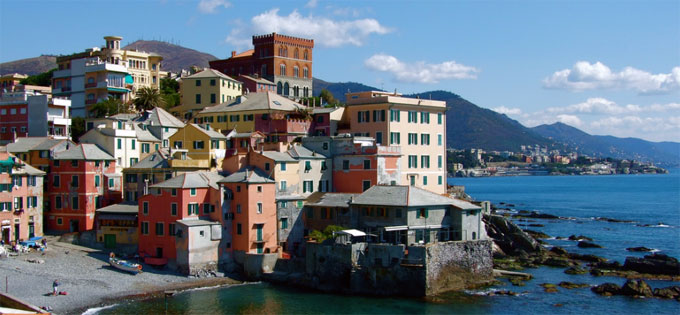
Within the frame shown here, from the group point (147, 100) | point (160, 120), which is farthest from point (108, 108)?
point (160, 120)

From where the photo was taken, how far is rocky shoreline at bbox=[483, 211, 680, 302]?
207 feet

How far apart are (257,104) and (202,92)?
18309 mm

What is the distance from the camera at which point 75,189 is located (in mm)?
73125

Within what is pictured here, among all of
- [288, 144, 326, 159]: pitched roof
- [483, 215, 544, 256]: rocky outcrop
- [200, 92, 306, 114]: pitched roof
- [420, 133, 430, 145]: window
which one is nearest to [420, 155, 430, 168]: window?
[420, 133, 430, 145]: window

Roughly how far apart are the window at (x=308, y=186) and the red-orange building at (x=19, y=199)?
87.0 ft

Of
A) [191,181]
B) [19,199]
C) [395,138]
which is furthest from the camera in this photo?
[395,138]

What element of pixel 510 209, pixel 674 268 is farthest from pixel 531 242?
pixel 510 209

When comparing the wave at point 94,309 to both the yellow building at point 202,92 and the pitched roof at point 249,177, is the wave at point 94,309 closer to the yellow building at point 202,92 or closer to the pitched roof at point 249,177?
the pitched roof at point 249,177

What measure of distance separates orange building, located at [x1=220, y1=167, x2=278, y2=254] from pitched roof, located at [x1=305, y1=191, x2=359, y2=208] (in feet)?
15.4

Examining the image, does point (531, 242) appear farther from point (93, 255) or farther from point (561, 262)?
point (93, 255)

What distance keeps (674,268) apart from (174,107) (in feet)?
228

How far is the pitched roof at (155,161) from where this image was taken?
241 feet

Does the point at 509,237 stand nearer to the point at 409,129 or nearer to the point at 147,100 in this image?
the point at 409,129

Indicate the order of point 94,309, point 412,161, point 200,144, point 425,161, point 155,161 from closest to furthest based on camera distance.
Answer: point 94,309 → point 155,161 → point 200,144 → point 412,161 → point 425,161
